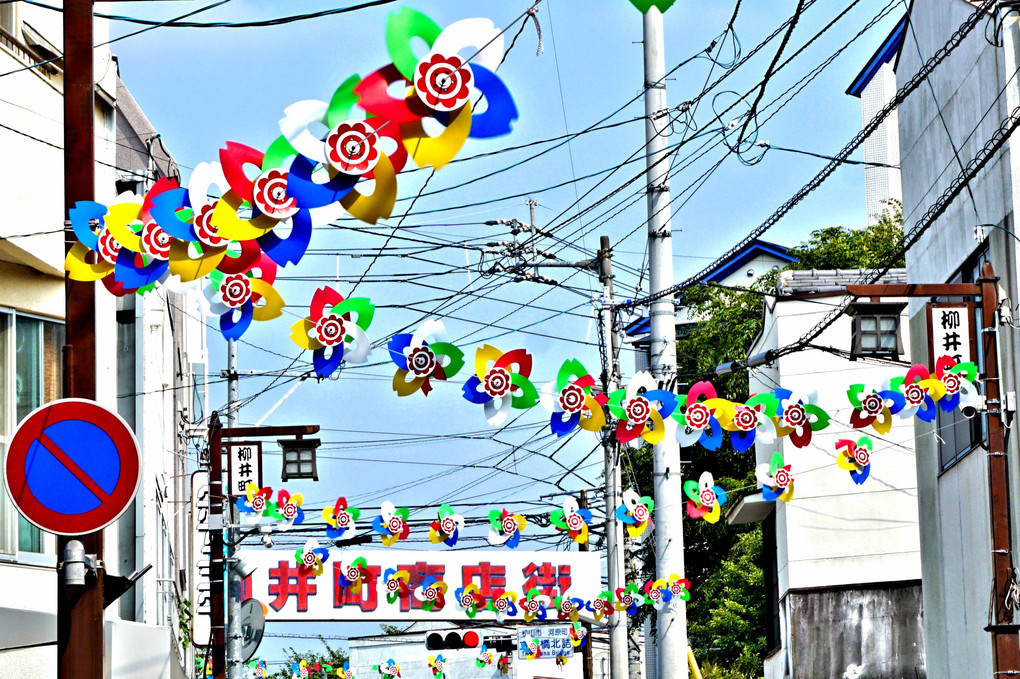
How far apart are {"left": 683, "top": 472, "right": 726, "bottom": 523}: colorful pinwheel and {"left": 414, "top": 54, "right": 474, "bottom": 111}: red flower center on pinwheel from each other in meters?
11.7

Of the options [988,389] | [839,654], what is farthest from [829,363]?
[988,389]

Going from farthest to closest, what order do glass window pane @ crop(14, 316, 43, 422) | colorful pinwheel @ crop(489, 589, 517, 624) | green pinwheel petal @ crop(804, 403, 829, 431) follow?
colorful pinwheel @ crop(489, 589, 517, 624) < green pinwheel petal @ crop(804, 403, 829, 431) < glass window pane @ crop(14, 316, 43, 422)

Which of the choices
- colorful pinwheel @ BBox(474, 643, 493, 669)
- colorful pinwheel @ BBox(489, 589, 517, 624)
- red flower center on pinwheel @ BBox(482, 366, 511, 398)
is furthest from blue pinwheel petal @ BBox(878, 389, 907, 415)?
colorful pinwheel @ BBox(474, 643, 493, 669)

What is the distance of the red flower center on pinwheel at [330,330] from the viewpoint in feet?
33.3

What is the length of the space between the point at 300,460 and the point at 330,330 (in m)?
15.7

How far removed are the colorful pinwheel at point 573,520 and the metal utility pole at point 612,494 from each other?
452mm

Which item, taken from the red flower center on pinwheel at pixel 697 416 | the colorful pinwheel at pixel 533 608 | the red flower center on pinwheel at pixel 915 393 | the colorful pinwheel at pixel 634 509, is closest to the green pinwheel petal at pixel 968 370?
the red flower center on pinwheel at pixel 915 393

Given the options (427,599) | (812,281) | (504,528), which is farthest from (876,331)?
(427,599)

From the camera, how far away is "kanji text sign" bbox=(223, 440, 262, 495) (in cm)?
2836

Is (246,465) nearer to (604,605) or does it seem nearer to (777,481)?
(604,605)

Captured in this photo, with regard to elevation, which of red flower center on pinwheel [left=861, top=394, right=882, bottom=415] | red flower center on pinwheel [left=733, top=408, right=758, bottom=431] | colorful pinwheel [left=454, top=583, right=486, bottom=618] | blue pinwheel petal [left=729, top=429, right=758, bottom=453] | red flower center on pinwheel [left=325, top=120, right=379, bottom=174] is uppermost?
red flower center on pinwheel [left=325, top=120, right=379, bottom=174]

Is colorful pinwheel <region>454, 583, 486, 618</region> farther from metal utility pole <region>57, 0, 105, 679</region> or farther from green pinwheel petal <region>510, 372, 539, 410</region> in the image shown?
metal utility pole <region>57, 0, 105, 679</region>

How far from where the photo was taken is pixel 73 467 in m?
7.66

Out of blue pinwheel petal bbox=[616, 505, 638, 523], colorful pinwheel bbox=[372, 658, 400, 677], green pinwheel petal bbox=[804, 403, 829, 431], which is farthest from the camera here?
colorful pinwheel bbox=[372, 658, 400, 677]
